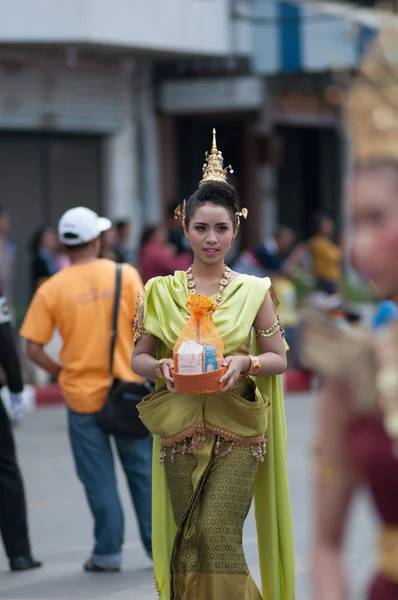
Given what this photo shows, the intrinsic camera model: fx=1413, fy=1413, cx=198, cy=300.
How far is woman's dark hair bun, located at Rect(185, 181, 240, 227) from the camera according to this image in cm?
549

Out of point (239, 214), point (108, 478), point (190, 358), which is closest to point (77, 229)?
point (108, 478)

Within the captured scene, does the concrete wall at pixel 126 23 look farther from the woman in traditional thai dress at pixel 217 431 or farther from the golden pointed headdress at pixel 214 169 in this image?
the woman in traditional thai dress at pixel 217 431

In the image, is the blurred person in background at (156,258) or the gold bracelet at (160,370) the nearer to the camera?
the gold bracelet at (160,370)

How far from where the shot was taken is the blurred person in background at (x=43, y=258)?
1559 cm

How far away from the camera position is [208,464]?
5.31 meters

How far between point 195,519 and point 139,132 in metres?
16.0

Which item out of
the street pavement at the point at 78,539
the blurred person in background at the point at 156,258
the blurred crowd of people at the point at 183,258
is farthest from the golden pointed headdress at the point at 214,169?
the blurred person in background at the point at 156,258

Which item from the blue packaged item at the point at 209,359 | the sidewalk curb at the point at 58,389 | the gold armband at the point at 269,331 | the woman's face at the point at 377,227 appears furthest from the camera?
the sidewalk curb at the point at 58,389

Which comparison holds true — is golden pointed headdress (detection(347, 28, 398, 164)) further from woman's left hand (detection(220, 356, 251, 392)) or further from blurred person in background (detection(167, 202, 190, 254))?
blurred person in background (detection(167, 202, 190, 254))

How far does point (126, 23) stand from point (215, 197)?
1325cm

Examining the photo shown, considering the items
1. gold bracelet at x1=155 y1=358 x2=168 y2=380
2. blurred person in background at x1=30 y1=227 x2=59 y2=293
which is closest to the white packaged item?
gold bracelet at x1=155 y1=358 x2=168 y2=380

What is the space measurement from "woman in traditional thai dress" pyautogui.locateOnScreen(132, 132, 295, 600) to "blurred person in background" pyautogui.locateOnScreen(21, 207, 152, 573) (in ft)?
5.47

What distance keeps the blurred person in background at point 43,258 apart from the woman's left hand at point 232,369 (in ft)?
33.6

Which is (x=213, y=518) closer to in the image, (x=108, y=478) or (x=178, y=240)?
(x=108, y=478)
